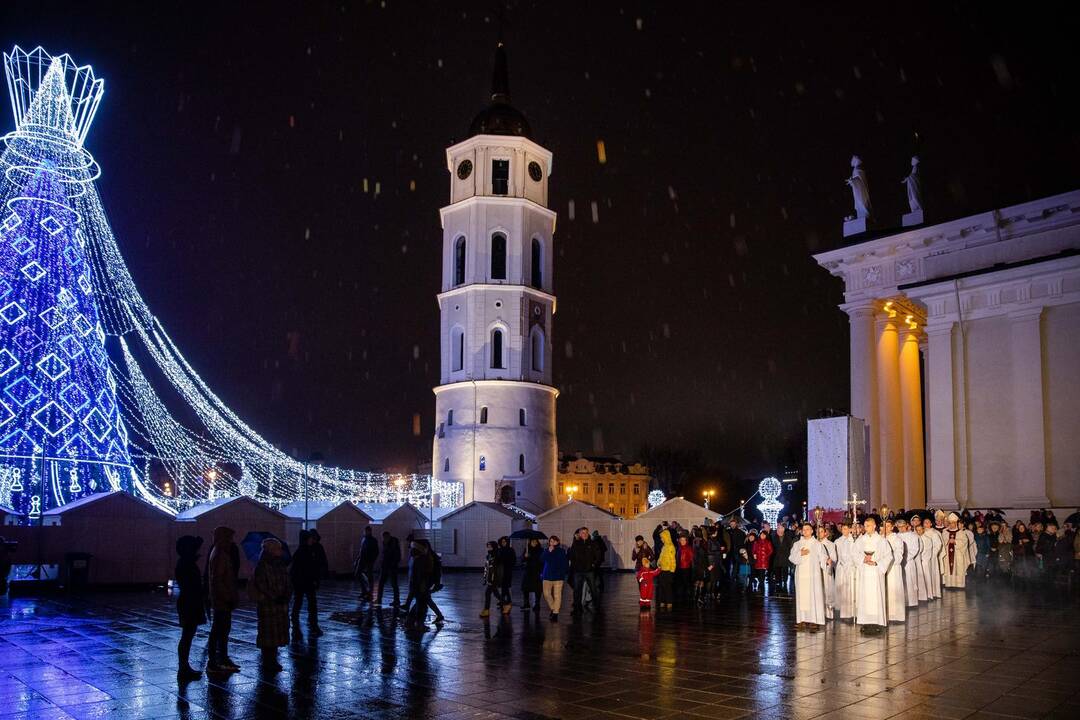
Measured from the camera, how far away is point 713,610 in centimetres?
1852

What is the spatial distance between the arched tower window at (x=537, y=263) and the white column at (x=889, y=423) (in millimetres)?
32450

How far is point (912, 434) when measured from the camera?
32531mm

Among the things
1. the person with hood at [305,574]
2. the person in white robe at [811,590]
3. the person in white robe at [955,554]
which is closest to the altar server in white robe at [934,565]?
the person in white robe at [955,554]

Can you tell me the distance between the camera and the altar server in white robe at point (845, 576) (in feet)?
52.7

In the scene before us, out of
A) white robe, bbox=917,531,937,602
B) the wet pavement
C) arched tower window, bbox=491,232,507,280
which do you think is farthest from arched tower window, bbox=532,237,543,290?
the wet pavement

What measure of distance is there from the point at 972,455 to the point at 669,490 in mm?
84900

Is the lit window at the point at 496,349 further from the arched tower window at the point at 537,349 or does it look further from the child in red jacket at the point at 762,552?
the child in red jacket at the point at 762,552

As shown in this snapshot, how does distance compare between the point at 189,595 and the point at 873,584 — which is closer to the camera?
the point at 189,595

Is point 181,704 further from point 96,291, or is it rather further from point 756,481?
point 756,481

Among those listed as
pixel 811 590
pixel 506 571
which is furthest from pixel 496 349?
pixel 811 590

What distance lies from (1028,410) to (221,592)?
941 inches

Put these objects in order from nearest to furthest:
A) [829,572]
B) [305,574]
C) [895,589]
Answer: [305,574], [895,589], [829,572]

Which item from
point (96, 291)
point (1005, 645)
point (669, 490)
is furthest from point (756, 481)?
point (1005, 645)

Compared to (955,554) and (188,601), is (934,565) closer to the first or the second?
(955,554)
